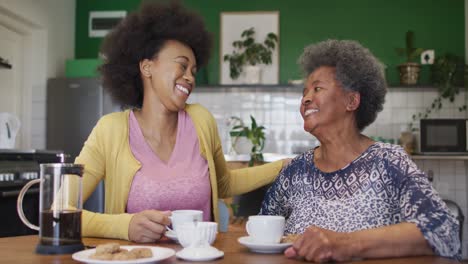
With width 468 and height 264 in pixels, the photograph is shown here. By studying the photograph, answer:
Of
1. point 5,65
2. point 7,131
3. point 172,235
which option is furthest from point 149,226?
point 5,65

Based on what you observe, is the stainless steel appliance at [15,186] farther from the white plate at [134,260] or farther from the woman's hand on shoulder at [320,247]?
the woman's hand on shoulder at [320,247]

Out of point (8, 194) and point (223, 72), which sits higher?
point (223, 72)

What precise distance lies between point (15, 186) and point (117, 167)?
2292mm

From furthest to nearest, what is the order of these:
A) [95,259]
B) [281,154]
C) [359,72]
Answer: [281,154], [359,72], [95,259]

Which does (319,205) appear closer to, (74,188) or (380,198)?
(380,198)

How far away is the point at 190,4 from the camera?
19.7 feet

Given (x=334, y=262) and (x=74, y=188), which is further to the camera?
(x=74, y=188)

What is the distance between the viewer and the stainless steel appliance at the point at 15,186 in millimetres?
3766

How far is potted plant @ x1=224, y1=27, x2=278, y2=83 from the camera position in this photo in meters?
5.70

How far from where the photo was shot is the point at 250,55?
18.7ft

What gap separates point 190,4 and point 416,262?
5.06m

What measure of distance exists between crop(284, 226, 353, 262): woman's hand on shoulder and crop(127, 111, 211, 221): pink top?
2.11ft

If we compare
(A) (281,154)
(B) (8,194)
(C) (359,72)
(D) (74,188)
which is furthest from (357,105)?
(A) (281,154)

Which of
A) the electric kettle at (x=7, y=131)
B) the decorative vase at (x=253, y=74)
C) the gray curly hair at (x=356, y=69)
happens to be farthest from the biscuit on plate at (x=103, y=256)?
the decorative vase at (x=253, y=74)
